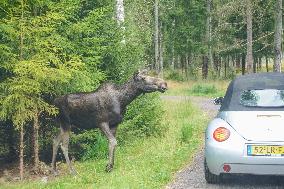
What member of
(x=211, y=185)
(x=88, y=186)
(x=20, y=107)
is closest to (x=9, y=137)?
(x=20, y=107)

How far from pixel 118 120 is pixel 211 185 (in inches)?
119

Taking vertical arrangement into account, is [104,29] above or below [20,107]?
above

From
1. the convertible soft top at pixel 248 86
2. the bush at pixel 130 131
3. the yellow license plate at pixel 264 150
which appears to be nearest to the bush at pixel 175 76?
the bush at pixel 130 131

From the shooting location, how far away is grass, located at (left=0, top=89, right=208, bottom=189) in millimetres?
9117

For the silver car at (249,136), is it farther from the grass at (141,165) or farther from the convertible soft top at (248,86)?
the grass at (141,165)

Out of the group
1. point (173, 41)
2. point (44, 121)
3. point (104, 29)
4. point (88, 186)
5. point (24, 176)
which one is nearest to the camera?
point (88, 186)

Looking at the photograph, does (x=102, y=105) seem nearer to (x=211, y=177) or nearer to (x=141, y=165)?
(x=141, y=165)

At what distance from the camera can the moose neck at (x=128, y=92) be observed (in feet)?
36.0

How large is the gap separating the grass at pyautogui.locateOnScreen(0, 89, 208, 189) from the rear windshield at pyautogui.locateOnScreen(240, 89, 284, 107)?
7.30 feet

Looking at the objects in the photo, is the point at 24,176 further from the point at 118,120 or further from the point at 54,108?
the point at 118,120

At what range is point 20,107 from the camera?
1041cm

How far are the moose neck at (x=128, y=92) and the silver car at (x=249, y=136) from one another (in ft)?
10.5

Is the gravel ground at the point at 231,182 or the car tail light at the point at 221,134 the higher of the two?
the car tail light at the point at 221,134

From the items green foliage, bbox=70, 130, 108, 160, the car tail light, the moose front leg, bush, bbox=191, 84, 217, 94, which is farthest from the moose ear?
bush, bbox=191, 84, 217, 94
